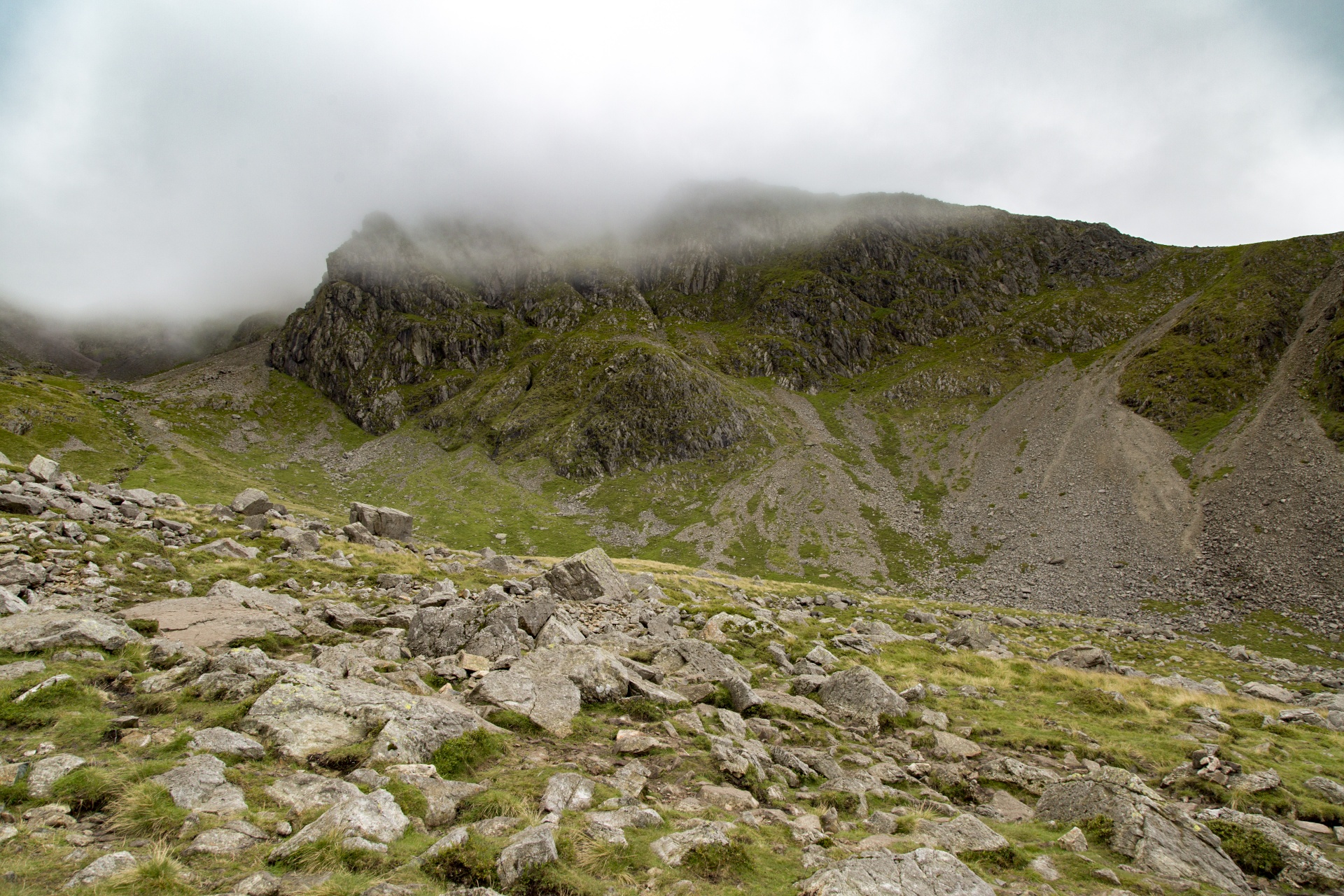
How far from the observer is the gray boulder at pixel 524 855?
24.0 ft

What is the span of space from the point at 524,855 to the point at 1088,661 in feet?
117

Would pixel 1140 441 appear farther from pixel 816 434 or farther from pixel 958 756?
pixel 958 756

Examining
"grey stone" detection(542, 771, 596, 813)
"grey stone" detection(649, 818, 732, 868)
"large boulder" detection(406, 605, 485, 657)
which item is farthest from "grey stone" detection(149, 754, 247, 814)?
"large boulder" detection(406, 605, 485, 657)

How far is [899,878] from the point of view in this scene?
8281 mm

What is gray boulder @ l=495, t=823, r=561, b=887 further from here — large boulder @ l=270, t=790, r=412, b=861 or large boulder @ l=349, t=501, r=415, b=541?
large boulder @ l=349, t=501, r=415, b=541

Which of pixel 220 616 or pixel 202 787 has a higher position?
pixel 202 787

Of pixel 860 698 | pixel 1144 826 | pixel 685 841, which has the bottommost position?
pixel 860 698

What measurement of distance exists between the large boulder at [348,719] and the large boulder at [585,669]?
3382 millimetres

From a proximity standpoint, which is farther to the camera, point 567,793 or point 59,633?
point 59,633

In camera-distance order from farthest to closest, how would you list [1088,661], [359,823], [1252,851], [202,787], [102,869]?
1. [1088,661]
2. [1252,851]
3. [202,787]
4. [359,823]
5. [102,869]

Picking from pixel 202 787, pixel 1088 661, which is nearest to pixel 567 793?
pixel 202 787

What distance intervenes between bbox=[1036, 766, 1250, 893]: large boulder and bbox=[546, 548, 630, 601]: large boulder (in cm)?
2071

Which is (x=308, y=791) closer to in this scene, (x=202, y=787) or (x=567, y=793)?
(x=202, y=787)

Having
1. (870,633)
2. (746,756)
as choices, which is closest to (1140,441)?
(870,633)
